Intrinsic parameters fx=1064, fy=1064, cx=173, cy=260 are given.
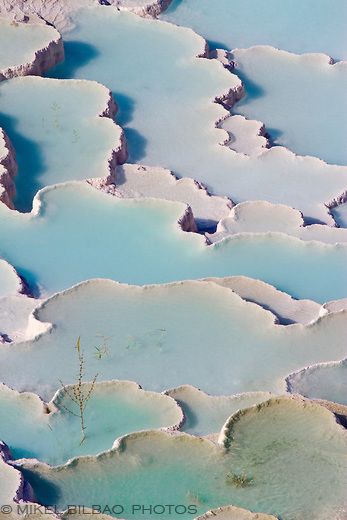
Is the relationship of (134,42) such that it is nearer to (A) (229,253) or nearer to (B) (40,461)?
(A) (229,253)

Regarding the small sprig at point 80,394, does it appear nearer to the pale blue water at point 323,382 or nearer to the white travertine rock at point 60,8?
the pale blue water at point 323,382

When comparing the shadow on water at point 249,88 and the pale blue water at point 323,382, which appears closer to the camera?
the pale blue water at point 323,382

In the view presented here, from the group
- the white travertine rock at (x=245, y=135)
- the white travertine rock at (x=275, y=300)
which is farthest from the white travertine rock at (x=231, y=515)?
the white travertine rock at (x=245, y=135)

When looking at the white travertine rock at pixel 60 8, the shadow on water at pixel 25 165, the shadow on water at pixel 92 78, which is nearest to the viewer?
the shadow on water at pixel 25 165

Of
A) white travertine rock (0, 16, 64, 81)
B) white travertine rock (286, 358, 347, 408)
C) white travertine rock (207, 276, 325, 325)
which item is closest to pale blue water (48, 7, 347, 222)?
white travertine rock (0, 16, 64, 81)

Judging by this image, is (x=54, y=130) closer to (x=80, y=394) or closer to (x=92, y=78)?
(x=92, y=78)

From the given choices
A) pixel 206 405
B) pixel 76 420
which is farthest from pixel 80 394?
pixel 206 405

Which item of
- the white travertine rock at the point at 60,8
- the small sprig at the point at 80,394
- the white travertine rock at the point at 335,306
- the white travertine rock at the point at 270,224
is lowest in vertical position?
the white travertine rock at the point at 60,8
